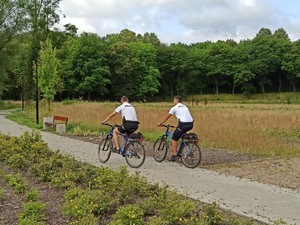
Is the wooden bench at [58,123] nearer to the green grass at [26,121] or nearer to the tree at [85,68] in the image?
the green grass at [26,121]

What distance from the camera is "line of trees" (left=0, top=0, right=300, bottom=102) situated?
207 ft

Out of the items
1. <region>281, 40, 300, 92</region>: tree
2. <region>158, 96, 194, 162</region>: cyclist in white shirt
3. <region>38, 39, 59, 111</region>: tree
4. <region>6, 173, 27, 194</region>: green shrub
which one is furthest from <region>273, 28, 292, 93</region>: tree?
<region>6, 173, 27, 194</region>: green shrub

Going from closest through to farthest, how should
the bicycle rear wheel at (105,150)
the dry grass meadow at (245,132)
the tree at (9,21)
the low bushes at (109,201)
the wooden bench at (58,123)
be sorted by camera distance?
1. the low bushes at (109,201)
2. the bicycle rear wheel at (105,150)
3. the dry grass meadow at (245,132)
4. the wooden bench at (58,123)
5. the tree at (9,21)

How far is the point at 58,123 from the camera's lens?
848 inches

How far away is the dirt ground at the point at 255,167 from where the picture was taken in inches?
372

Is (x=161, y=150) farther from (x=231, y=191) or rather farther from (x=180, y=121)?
(x=231, y=191)

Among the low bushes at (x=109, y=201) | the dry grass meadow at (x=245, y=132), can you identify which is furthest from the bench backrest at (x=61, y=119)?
the low bushes at (x=109, y=201)

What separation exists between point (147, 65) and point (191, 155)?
7349 cm

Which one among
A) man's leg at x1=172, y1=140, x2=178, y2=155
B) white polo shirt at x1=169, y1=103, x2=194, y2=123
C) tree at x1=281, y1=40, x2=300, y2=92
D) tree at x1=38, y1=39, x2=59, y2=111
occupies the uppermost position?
tree at x1=281, y1=40, x2=300, y2=92

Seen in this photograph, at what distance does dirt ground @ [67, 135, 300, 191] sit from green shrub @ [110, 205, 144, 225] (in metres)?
3.91

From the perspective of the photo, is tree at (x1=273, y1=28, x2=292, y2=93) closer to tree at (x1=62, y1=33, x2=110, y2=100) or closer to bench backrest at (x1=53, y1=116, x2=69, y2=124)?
tree at (x1=62, y1=33, x2=110, y2=100)

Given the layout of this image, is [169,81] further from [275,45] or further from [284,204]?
[284,204]

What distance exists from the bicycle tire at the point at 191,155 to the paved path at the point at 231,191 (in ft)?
0.69

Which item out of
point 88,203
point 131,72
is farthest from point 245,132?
point 131,72
